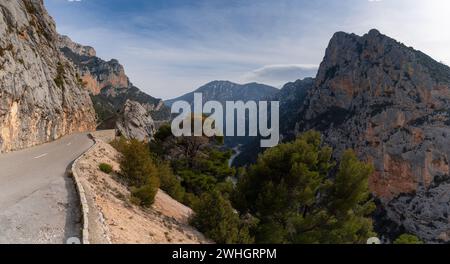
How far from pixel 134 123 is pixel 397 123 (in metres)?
69.8

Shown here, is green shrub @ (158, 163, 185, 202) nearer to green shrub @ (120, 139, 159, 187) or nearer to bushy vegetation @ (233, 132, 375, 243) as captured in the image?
bushy vegetation @ (233, 132, 375, 243)

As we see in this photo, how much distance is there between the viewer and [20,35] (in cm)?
3716

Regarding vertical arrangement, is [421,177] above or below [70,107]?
below

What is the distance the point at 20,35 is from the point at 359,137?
86.7 metres

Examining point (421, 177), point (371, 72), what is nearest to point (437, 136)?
point (421, 177)

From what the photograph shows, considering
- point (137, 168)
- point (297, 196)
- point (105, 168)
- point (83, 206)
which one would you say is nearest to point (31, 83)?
point (105, 168)

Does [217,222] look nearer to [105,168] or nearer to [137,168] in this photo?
[137,168]

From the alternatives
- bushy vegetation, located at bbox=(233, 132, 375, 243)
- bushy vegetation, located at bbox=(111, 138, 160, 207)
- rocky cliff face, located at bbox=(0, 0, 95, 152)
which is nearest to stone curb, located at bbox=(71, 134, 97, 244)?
bushy vegetation, located at bbox=(111, 138, 160, 207)

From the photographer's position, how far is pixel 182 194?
91.9ft

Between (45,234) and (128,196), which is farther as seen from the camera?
(128,196)

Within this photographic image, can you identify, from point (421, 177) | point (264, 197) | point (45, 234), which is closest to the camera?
point (45, 234)
